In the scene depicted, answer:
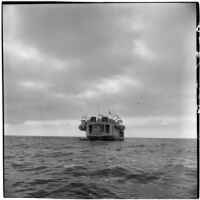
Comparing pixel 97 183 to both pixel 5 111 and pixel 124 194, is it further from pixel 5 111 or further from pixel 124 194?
pixel 5 111

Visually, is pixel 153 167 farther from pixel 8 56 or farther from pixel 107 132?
pixel 107 132

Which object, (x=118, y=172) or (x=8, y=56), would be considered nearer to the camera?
(x=8, y=56)

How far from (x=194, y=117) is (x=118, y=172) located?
205 centimetres

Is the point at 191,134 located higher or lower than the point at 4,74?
lower

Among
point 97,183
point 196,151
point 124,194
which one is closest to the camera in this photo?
point 196,151

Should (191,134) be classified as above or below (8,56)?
below

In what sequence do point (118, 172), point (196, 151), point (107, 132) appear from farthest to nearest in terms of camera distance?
point (107, 132)
point (118, 172)
point (196, 151)

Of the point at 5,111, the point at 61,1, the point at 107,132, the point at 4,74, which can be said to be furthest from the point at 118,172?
the point at 107,132

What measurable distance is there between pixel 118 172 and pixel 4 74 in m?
2.78

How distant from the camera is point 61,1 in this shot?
3533mm

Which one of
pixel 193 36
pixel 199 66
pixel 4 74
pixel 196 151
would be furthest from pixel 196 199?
pixel 4 74

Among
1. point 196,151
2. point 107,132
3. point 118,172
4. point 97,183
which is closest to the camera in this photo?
point 196,151

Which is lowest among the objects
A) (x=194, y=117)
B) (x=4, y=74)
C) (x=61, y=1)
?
(x=194, y=117)

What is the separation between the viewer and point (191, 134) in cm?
337
